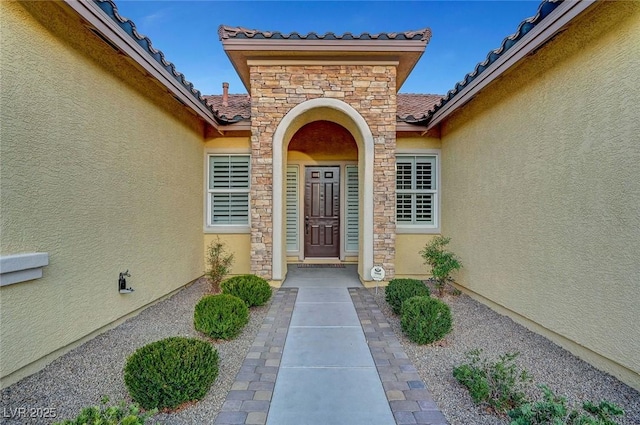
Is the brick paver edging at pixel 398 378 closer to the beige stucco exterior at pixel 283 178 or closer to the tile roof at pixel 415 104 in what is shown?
the beige stucco exterior at pixel 283 178

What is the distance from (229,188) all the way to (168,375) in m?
5.99

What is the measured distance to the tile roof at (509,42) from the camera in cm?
368

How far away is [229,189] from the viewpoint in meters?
8.23

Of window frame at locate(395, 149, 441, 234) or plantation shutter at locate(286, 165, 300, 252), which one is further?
plantation shutter at locate(286, 165, 300, 252)

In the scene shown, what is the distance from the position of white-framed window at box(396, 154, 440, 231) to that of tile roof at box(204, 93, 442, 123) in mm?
1119

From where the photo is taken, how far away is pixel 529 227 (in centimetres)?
461

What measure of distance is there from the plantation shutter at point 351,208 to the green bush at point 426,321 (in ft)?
17.6

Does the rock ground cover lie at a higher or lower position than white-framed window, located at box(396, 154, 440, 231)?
lower

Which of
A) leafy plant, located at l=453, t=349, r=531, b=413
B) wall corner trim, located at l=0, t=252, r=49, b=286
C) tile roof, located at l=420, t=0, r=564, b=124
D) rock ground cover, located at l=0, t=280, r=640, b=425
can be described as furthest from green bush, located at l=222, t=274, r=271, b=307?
tile roof, located at l=420, t=0, r=564, b=124

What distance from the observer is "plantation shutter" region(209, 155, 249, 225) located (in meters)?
8.23

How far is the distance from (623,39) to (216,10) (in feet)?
33.4

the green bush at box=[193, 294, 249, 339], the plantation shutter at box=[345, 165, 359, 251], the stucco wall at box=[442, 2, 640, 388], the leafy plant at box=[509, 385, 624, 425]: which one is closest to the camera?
the leafy plant at box=[509, 385, 624, 425]

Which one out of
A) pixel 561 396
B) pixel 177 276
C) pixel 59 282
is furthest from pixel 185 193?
pixel 561 396

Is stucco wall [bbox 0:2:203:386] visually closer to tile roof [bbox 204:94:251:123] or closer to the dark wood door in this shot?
tile roof [bbox 204:94:251:123]
